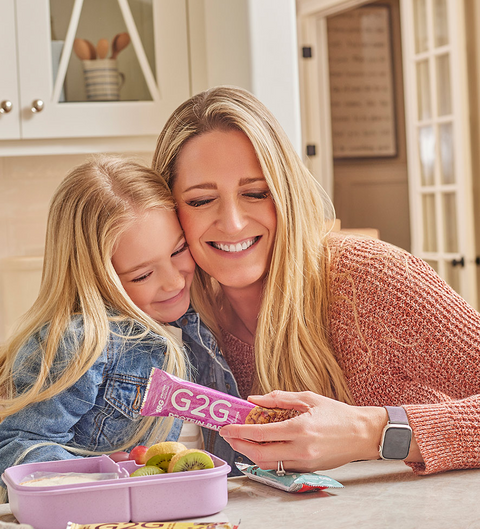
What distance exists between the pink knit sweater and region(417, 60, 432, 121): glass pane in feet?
8.41

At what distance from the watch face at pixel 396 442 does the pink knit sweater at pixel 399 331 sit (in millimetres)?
201

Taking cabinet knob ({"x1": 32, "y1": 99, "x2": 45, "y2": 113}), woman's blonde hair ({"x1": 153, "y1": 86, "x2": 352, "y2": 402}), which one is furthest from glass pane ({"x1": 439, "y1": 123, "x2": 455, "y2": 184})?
woman's blonde hair ({"x1": 153, "y1": 86, "x2": 352, "y2": 402})

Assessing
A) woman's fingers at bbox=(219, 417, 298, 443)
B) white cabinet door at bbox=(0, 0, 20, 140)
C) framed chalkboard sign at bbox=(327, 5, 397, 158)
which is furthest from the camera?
framed chalkboard sign at bbox=(327, 5, 397, 158)

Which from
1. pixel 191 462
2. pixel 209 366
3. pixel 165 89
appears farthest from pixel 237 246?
pixel 165 89

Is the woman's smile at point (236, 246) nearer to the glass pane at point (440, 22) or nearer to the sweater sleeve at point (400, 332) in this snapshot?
the sweater sleeve at point (400, 332)

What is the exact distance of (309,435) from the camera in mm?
980

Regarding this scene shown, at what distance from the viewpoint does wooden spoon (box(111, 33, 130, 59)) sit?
2242 mm

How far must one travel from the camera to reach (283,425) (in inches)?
38.1

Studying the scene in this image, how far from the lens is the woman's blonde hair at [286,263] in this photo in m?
1.36

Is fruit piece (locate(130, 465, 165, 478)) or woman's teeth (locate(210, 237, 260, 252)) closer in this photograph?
fruit piece (locate(130, 465, 165, 478))

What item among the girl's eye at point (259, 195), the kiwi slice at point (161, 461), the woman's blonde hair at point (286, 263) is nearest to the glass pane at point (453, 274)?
the woman's blonde hair at point (286, 263)

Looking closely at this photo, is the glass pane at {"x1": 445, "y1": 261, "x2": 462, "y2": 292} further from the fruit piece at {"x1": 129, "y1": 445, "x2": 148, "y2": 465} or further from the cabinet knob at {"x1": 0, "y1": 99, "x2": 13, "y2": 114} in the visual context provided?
the fruit piece at {"x1": 129, "y1": 445, "x2": 148, "y2": 465}

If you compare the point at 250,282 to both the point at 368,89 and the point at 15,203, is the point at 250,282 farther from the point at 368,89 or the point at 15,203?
the point at 368,89

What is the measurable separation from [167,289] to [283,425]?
48cm
